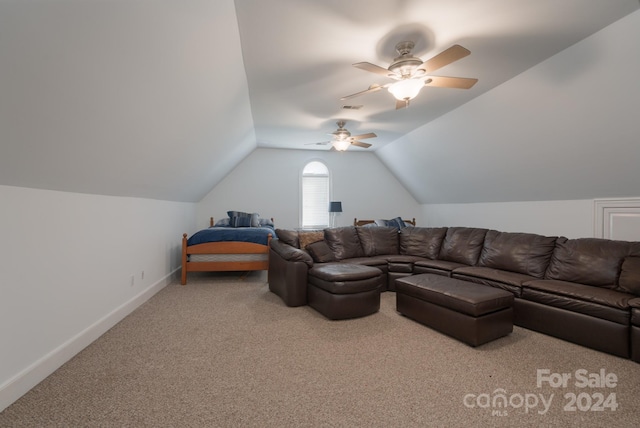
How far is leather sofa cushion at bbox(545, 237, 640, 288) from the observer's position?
2707 millimetres

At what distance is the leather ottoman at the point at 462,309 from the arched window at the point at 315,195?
14.4 ft

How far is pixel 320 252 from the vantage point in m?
4.12

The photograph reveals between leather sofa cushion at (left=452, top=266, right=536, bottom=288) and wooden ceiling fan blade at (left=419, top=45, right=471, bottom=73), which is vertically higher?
wooden ceiling fan blade at (left=419, top=45, right=471, bottom=73)

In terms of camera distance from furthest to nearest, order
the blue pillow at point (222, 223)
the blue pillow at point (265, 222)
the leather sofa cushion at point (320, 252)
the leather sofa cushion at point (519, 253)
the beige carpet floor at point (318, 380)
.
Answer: the blue pillow at point (265, 222) < the blue pillow at point (222, 223) < the leather sofa cushion at point (320, 252) < the leather sofa cushion at point (519, 253) < the beige carpet floor at point (318, 380)

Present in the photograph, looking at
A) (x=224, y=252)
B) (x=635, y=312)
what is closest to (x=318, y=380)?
(x=635, y=312)

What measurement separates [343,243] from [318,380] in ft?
8.64

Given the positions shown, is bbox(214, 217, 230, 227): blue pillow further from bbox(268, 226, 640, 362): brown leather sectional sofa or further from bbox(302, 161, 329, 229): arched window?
bbox(268, 226, 640, 362): brown leather sectional sofa

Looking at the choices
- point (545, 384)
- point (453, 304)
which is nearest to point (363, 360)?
point (453, 304)

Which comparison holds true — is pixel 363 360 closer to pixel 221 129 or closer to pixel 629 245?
pixel 629 245

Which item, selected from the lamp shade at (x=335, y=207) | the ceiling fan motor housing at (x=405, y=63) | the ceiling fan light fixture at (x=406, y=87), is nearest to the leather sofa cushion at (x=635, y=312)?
the ceiling fan light fixture at (x=406, y=87)

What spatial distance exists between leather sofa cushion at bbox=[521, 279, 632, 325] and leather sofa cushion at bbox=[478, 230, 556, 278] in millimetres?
369

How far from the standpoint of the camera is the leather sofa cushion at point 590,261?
2.71m

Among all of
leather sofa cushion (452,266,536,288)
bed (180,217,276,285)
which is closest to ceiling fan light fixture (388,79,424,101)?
leather sofa cushion (452,266,536,288)

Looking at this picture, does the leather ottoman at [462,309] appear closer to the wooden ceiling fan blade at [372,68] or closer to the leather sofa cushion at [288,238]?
the leather sofa cushion at [288,238]
